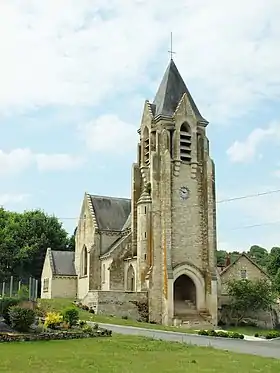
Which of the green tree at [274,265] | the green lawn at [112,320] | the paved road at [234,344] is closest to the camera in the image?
the paved road at [234,344]

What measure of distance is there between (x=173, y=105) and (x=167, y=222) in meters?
10.9

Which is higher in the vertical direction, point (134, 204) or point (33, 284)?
point (134, 204)

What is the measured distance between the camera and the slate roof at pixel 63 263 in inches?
2169

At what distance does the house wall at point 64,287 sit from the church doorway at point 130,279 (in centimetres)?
878

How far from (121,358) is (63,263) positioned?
39.8 meters

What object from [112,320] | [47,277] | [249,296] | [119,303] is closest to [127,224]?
[47,277]

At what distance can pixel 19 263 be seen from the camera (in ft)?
211

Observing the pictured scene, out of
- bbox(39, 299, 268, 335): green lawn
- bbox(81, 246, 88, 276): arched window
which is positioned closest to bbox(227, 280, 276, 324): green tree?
bbox(39, 299, 268, 335): green lawn

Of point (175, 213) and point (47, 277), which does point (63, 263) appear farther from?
point (175, 213)

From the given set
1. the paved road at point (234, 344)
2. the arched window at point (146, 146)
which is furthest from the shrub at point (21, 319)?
the arched window at point (146, 146)

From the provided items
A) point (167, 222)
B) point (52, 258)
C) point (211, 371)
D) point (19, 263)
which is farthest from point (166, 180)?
point (211, 371)

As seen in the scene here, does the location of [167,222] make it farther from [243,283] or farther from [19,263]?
[19,263]

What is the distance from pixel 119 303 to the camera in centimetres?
4200

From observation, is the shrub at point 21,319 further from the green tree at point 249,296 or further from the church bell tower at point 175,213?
the green tree at point 249,296
